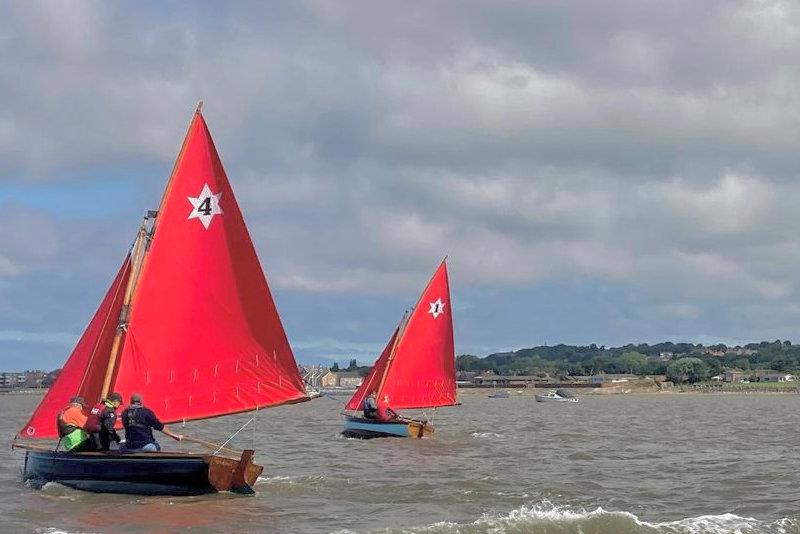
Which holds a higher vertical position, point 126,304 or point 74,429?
point 126,304

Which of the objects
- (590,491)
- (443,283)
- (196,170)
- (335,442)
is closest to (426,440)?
(335,442)

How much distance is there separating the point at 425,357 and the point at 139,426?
93.9 ft

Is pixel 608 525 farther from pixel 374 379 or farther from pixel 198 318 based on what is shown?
pixel 374 379

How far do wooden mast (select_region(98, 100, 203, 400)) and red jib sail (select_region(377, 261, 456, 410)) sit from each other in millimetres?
24352

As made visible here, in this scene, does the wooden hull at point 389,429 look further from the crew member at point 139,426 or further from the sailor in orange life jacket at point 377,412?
the crew member at point 139,426

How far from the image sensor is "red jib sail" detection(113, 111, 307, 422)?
82.1 feet

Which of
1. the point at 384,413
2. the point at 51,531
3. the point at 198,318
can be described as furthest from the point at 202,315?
the point at 384,413

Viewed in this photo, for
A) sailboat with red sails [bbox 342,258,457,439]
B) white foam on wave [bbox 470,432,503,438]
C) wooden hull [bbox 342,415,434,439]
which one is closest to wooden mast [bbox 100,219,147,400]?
wooden hull [bbox 342,415,434,439]

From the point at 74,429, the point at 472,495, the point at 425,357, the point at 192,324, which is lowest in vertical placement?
the point at 472,495

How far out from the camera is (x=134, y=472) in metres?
23.3

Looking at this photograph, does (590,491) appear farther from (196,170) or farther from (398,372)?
(398,372)

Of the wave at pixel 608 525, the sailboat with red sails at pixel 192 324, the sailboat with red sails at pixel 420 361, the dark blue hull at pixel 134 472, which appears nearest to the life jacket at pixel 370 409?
the sailboat with red sails at pixel 420 361

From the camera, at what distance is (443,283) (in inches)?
2069

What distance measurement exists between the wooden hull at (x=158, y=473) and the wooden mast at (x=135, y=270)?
5.66 ft
